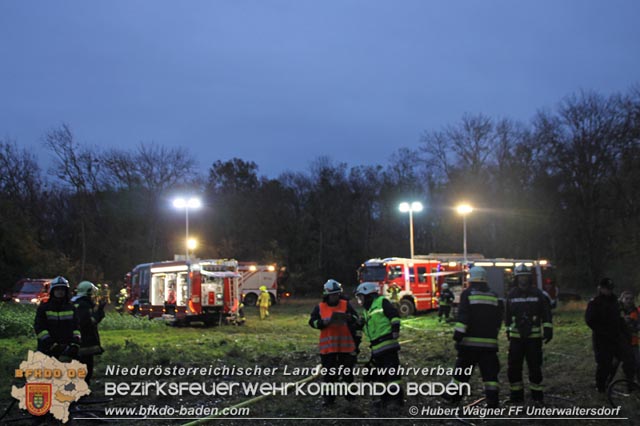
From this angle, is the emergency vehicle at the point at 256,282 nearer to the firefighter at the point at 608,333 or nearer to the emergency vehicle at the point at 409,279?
the emergency vehicle at the point at 409,279

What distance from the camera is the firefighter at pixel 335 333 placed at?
347 inches

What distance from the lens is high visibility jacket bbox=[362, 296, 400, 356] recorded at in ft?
27.5

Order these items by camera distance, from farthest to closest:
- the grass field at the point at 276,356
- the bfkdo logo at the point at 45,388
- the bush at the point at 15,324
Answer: the bush at the point at 15,324 → the grass field at the point at 276,356 → the bfkdo logo at the point at 45,388

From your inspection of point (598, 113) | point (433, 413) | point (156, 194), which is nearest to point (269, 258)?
point (156, 194)

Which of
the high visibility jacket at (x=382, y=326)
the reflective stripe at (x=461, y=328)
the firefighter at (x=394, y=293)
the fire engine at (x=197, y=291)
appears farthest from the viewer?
the firefighter at (x=394, y=293)

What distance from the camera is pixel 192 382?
439 inches

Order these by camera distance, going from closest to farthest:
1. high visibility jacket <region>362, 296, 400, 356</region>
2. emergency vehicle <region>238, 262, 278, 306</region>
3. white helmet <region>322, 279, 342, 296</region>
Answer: high visibility jacket <region>362, 296, 400, 356</region> → white helmet <region>322, 279, 342, 296</region> → emergency vehicle <region>238, 262, 278, 306</region>

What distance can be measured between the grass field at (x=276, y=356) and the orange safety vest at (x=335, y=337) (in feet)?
2.53

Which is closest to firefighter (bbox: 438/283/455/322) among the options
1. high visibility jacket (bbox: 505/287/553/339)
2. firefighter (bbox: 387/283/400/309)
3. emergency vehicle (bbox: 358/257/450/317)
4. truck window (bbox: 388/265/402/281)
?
firefighter (bbox: 387/283/400/309)

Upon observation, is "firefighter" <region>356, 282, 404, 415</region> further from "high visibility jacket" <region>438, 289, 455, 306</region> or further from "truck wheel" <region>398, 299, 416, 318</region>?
"truck wheel" <region>398, 299, 416, 318</region>

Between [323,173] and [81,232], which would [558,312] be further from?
[323,173]

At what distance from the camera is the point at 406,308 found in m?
26.8

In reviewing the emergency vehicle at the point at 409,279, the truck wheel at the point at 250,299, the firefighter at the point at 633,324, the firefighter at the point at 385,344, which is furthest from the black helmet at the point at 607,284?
the truck wheel at the point at 250,299

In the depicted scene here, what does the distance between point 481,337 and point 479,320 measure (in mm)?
210
